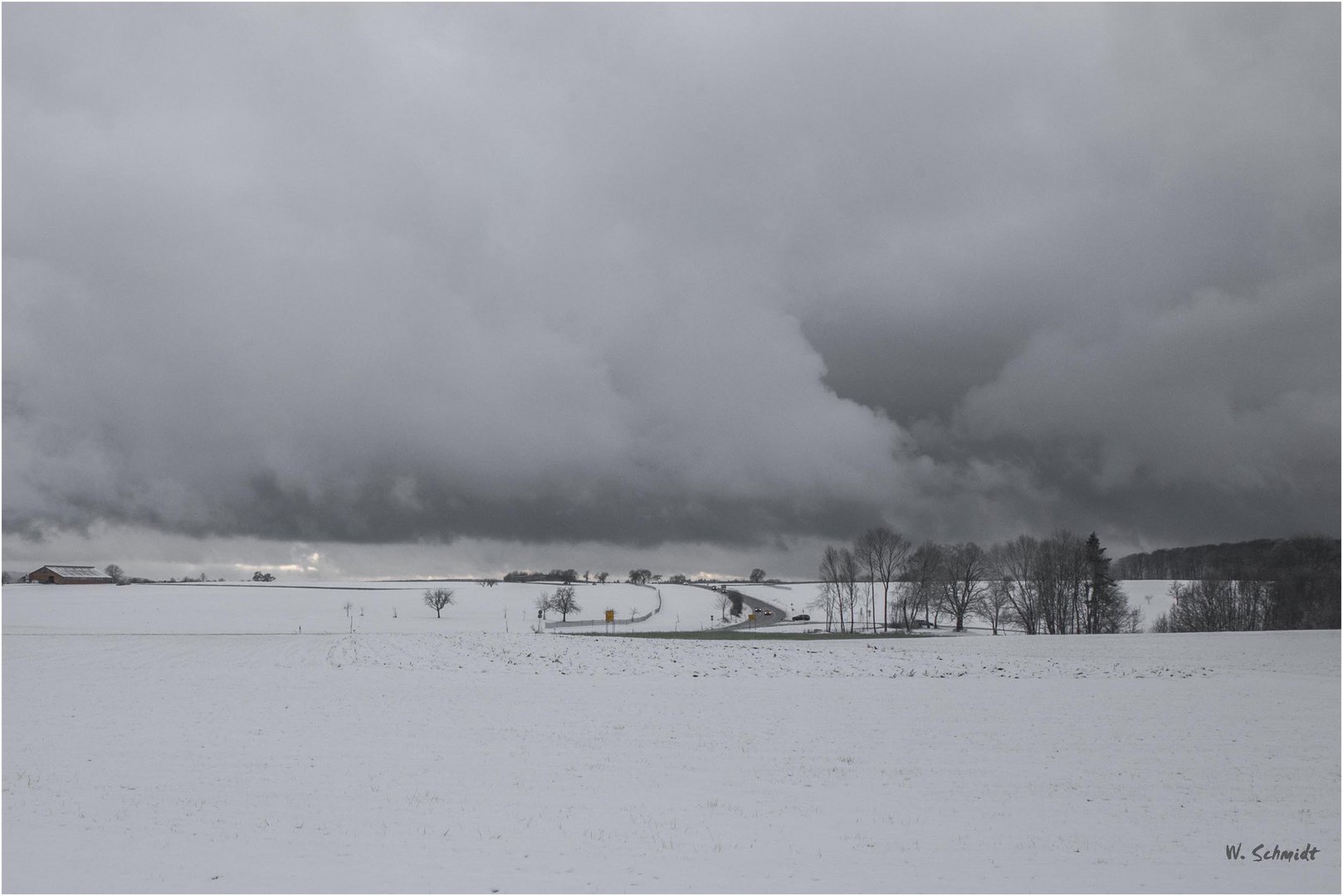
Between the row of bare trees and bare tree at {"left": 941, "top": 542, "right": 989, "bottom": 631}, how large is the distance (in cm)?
10

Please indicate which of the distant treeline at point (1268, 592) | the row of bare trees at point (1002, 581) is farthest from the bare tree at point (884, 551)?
the distant treeline at point (1268, 592)

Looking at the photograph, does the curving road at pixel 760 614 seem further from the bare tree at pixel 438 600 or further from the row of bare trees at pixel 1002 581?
the bare tree at pixel 438 600

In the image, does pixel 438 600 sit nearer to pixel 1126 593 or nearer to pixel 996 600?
pixel 996 600

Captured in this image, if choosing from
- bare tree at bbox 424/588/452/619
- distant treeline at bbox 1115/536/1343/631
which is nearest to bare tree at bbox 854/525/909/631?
distant treeline at bbox 1115/536/1343/631

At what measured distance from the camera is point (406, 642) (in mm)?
51562

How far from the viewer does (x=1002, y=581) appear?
98.9m

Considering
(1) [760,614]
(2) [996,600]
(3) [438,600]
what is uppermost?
(2) [996,600]

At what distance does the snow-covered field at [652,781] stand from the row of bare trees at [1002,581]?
191 feet

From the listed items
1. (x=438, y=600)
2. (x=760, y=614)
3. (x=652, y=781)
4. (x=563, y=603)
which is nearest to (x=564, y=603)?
(x=563, y=603)

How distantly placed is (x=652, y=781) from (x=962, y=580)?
89121 millimetres

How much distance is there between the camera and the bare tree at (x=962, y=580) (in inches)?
3782

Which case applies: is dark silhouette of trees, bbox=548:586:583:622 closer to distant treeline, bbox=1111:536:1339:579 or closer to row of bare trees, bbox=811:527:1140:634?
row of bare trees, bbox=811:527:1140:634

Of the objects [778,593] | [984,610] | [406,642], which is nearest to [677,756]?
[406,642]

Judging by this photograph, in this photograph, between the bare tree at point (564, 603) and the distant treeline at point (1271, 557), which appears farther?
the bare tree at point (564, 603)
